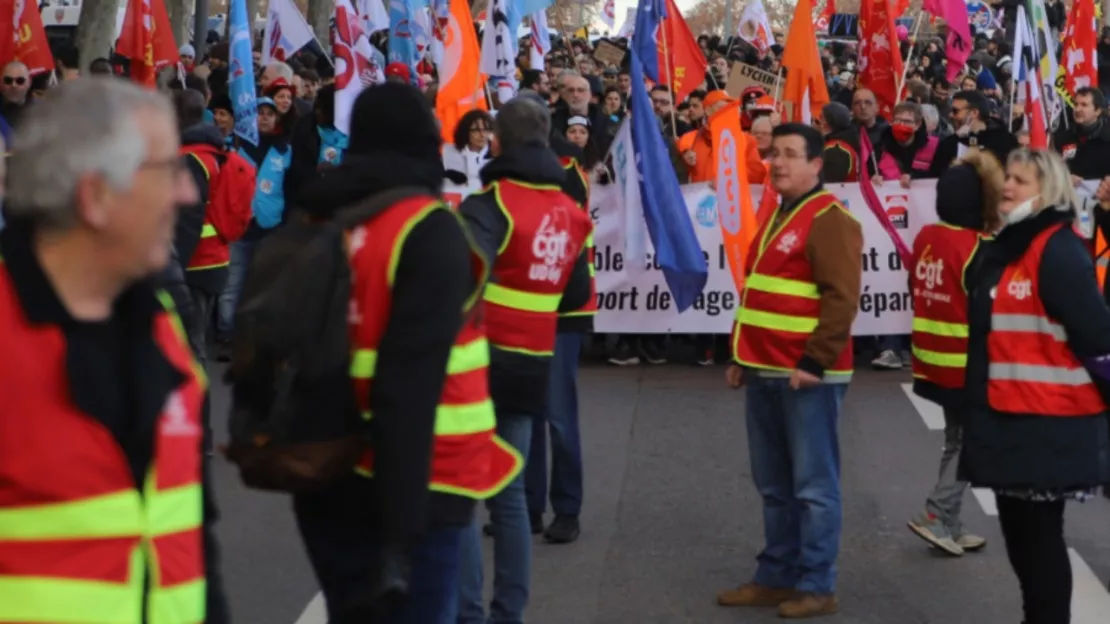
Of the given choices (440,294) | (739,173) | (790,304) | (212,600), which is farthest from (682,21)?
→ (212,600)

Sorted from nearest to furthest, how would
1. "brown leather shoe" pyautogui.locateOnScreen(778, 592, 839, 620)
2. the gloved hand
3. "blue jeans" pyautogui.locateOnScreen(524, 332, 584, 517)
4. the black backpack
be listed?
the gloved hand
the black backpack
"brown leather shoe" pyautogui.locateOnScreen(778, 592, 839, 620)
"blue jeans" pyautogui.locateOnScreen(524, 332, 584, 517)

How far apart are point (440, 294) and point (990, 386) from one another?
102 inches

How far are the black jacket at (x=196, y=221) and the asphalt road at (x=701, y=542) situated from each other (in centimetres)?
108

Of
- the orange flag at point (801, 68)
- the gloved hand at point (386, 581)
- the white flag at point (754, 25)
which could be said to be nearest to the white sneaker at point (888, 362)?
the orange flag at point (801, 68)

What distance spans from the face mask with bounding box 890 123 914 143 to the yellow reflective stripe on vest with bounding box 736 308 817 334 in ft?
24.5

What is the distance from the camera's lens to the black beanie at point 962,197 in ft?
23.2

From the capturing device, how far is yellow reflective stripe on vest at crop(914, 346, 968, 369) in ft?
24.2

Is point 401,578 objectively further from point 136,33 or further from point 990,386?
point 136,33

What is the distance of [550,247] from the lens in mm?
6387

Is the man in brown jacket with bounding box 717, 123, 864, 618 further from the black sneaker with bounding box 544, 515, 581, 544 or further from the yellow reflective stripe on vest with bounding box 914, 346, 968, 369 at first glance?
the black sneaker with bounding box 544, 515, 581, 544

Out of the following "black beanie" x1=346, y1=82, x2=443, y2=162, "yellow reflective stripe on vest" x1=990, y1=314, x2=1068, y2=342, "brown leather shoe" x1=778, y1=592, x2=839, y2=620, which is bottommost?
"brown leather shoe" x1=778, y1=592, x2=839, y2=620

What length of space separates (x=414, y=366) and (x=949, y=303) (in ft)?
14.0

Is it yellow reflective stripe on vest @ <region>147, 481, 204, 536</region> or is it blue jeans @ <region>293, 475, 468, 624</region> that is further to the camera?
blue jeans @ <region>293, 475, 468, 624</region>

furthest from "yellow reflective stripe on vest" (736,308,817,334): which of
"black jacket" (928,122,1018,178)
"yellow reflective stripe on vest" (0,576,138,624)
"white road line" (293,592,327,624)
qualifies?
"black jacket" (928,122,1018,178)
